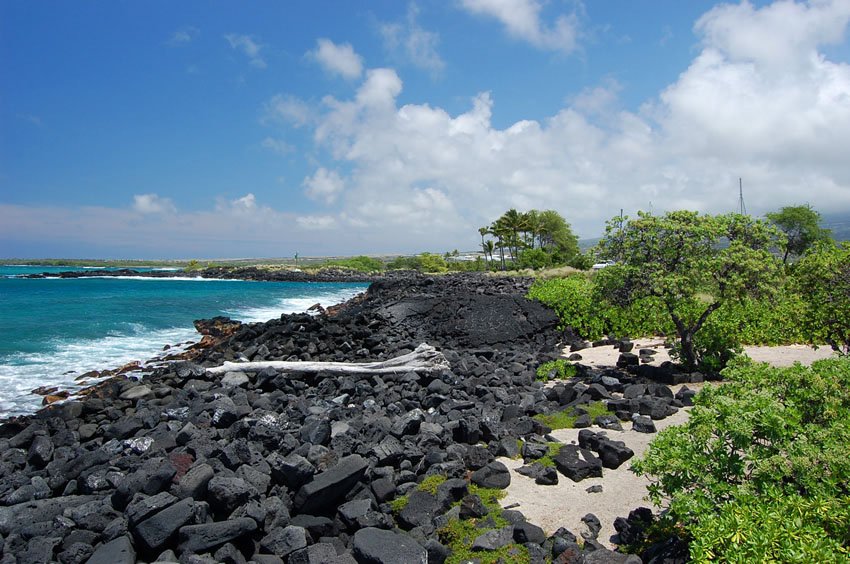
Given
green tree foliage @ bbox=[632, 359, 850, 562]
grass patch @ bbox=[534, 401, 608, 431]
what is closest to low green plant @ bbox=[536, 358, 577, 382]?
grass patch @ bbox=[534, 401, 608, 431]

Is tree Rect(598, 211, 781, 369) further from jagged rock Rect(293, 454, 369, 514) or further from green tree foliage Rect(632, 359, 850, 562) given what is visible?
jagged rock Rect(293, 454, 369, 514)

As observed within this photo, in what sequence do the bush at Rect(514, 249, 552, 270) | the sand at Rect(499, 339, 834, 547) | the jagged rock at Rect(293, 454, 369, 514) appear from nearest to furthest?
the sand at Rect(499, 339, 834, 547)
the jagged rock at Rect(293, 454, 369, 514)
the bush at Rect(514, 249, 552, 270)

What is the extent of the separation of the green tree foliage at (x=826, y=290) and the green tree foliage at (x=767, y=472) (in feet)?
16.1

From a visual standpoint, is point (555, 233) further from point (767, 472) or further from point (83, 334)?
point (767, 472)

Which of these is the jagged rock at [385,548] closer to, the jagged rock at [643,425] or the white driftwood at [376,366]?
the jagged rock at [643,425]

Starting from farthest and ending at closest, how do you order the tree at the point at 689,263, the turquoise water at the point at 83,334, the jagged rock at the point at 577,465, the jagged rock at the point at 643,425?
the turquoise water at the point at 83,334 < the tree at the point at 689,263 < the jagged rock at the point at 643,425 < the jagged rock at the point at 577,465

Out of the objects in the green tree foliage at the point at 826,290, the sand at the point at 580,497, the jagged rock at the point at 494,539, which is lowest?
the sand at the point at 580,497

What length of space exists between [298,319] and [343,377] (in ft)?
28.1

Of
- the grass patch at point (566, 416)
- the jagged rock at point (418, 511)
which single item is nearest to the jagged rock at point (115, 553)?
the jagged rock at point (418, 511)

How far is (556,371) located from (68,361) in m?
15.8

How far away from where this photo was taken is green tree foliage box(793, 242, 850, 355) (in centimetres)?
870

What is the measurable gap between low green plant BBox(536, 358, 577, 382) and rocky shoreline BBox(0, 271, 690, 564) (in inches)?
14.3

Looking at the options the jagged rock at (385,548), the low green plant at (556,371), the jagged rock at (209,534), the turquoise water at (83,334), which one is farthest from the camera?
the turquoise water at (83,334)

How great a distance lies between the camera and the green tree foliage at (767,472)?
3018 mm
